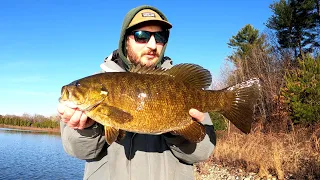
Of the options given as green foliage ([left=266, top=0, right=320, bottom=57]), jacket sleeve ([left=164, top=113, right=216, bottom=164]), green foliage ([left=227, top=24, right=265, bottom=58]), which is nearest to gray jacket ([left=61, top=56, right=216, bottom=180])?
jacket sleeve ([left=164, top=113, right=216, bottom=164])

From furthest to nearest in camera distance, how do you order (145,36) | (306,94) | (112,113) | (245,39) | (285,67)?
(245,39) → (285,67) → (306,94) → (145,36) → (112,113)

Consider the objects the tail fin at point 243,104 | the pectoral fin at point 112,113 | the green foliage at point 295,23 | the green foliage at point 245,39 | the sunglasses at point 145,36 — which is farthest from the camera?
the green foliage at point 245,39

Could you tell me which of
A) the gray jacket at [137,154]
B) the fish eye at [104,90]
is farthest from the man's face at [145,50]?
the fish eye at [104,90]

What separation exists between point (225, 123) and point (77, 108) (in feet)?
101

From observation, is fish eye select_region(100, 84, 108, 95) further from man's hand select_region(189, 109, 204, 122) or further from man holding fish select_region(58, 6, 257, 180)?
man's hand select_region(189, 109, 204, 122)

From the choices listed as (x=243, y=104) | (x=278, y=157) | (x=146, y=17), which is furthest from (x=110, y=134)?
(x=278, y=157)

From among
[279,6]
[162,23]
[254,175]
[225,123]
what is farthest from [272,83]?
[162,23]

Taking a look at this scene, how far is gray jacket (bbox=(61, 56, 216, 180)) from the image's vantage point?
326 centimetres

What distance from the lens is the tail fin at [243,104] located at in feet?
10.6

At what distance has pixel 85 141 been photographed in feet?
10.4

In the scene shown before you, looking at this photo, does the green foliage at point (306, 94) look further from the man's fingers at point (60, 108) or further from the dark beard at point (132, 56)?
the man's fingers at point (60, 108)

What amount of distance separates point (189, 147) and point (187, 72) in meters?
0.81

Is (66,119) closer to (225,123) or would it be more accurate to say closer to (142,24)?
(142,24)

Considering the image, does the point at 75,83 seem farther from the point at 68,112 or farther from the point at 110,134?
the point at 110,134
